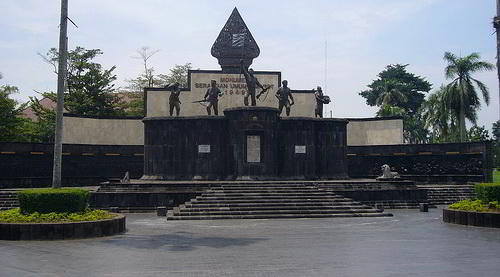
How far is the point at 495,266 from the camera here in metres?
11.3

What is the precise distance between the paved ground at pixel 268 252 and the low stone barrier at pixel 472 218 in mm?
660

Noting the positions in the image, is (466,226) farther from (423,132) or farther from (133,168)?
(423,132)

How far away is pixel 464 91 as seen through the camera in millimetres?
50344

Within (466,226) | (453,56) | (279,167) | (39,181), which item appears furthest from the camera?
(453,56)

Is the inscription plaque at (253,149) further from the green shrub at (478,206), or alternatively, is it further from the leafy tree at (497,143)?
the leafy tree at (497,143)

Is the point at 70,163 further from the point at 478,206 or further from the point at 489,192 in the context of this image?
the point at 489,192

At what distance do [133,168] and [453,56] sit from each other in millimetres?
32472

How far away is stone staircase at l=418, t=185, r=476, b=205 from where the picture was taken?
32269 millimetres

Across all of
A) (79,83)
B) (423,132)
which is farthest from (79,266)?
(423,132)

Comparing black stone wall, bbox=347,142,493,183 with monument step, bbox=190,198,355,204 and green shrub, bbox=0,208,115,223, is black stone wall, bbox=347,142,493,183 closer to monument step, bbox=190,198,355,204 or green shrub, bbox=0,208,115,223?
monument step, bbox=190,198,355,204

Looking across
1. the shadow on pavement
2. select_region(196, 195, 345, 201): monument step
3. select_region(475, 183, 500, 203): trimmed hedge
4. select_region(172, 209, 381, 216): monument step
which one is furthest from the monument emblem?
the shadow on pavement

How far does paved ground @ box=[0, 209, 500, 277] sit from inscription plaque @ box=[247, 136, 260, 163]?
445 inches

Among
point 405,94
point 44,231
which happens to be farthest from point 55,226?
point 405,94

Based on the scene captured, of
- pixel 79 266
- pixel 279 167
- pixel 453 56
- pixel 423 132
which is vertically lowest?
pixel 79 266
